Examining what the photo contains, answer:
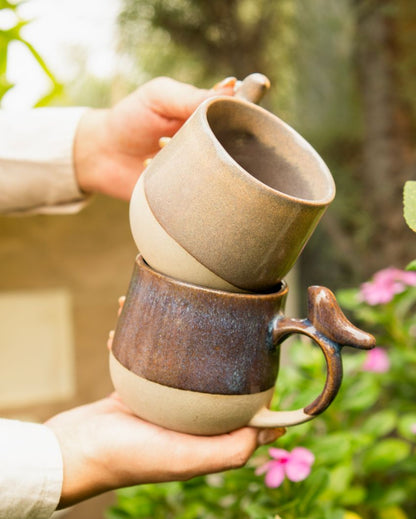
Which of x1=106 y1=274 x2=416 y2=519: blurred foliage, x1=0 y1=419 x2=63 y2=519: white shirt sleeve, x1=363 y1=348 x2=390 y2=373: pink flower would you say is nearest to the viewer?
x1=0 y1=419 x2=63 y2=519: white shirt sleeve

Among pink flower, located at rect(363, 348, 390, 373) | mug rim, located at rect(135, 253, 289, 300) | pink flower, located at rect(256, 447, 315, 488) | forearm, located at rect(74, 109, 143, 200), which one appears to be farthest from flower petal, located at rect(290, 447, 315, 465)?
forearm, located at rect(74, 109, 143, 200)

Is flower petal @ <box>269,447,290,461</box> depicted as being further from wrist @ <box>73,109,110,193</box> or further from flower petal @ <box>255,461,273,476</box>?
wrist @ <box>73,109,110,193</box>

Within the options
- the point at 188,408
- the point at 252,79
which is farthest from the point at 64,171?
the point at 188,408

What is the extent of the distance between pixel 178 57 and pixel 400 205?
66 cm

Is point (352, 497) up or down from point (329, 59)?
down

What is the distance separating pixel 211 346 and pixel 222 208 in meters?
0.13

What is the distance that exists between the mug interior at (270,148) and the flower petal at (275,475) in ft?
1.00

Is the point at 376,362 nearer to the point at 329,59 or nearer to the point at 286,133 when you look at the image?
the point at 286,133

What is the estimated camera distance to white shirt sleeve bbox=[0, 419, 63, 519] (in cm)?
57

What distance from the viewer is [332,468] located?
780mm

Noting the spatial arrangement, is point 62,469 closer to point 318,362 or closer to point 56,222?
point 318,362

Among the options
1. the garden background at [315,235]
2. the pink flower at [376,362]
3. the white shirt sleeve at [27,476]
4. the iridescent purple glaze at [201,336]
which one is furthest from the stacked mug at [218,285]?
the pink flower at [376,362]

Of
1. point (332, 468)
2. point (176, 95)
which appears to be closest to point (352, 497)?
point (332, 468)

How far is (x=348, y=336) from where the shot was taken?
0.50m
